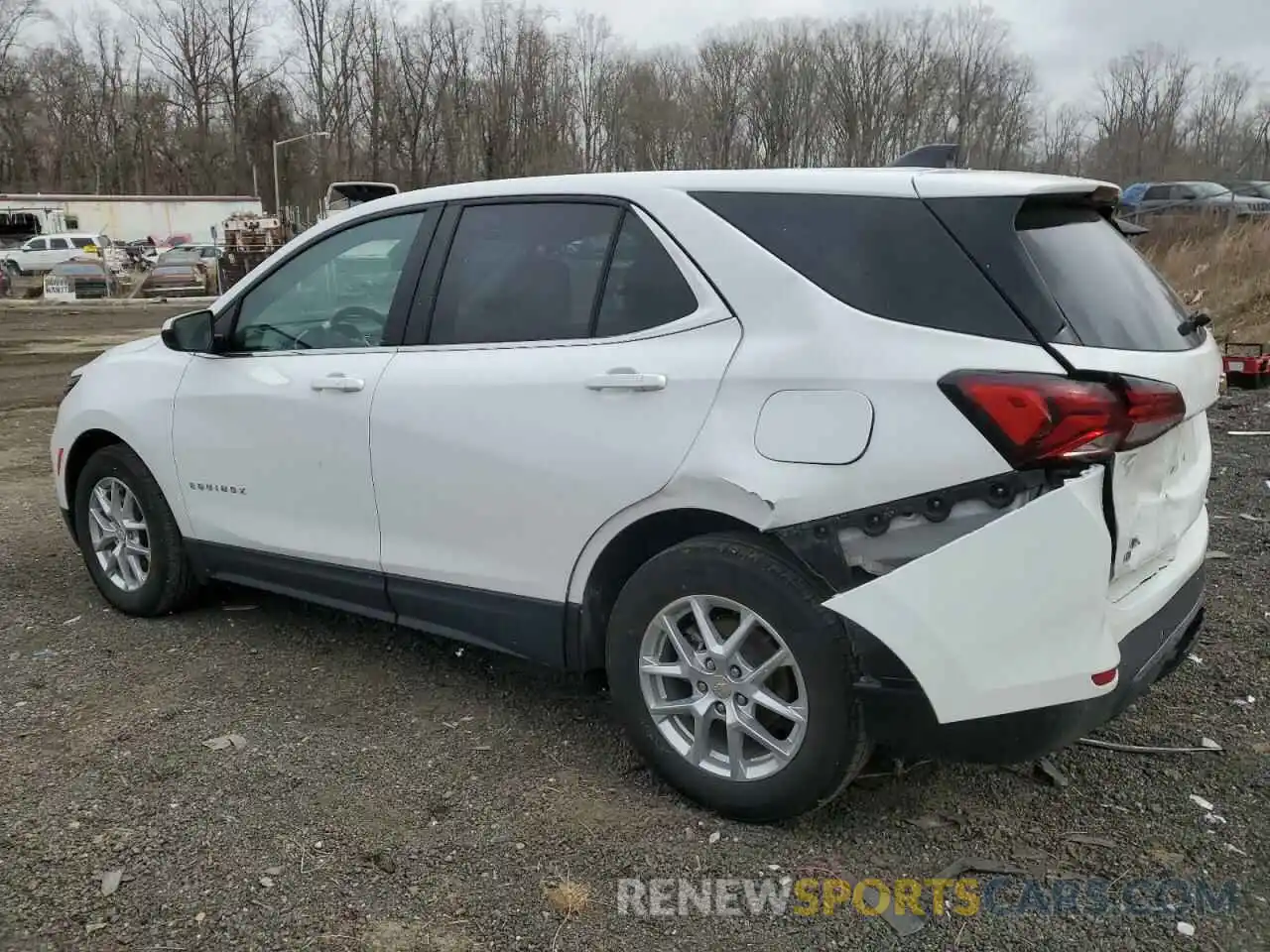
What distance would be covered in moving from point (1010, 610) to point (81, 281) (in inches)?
1362

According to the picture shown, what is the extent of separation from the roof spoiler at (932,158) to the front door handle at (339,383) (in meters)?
1.87

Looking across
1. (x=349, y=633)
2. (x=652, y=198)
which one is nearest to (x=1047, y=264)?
(x=652, y=198)

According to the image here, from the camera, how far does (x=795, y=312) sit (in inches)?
107

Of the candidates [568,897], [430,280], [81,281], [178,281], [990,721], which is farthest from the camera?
[178,281]

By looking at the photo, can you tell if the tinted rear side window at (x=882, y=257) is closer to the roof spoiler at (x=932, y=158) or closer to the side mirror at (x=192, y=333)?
the roof spoiler at (x=932, y=158)

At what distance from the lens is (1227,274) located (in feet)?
46.4

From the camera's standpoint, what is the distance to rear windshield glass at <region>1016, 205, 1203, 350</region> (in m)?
2.58

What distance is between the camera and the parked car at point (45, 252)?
40.9 meters

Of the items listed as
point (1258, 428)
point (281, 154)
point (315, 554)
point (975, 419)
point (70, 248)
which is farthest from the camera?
point (281, 154)

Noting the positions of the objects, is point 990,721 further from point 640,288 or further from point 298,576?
point 298,576

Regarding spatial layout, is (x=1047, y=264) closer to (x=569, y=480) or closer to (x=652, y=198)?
(x=652, y=198)

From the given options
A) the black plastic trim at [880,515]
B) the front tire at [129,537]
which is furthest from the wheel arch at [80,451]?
the black plastic trim at [880,515]

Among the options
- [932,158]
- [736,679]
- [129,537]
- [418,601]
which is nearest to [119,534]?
[129,537]

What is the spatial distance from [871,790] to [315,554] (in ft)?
6.88
